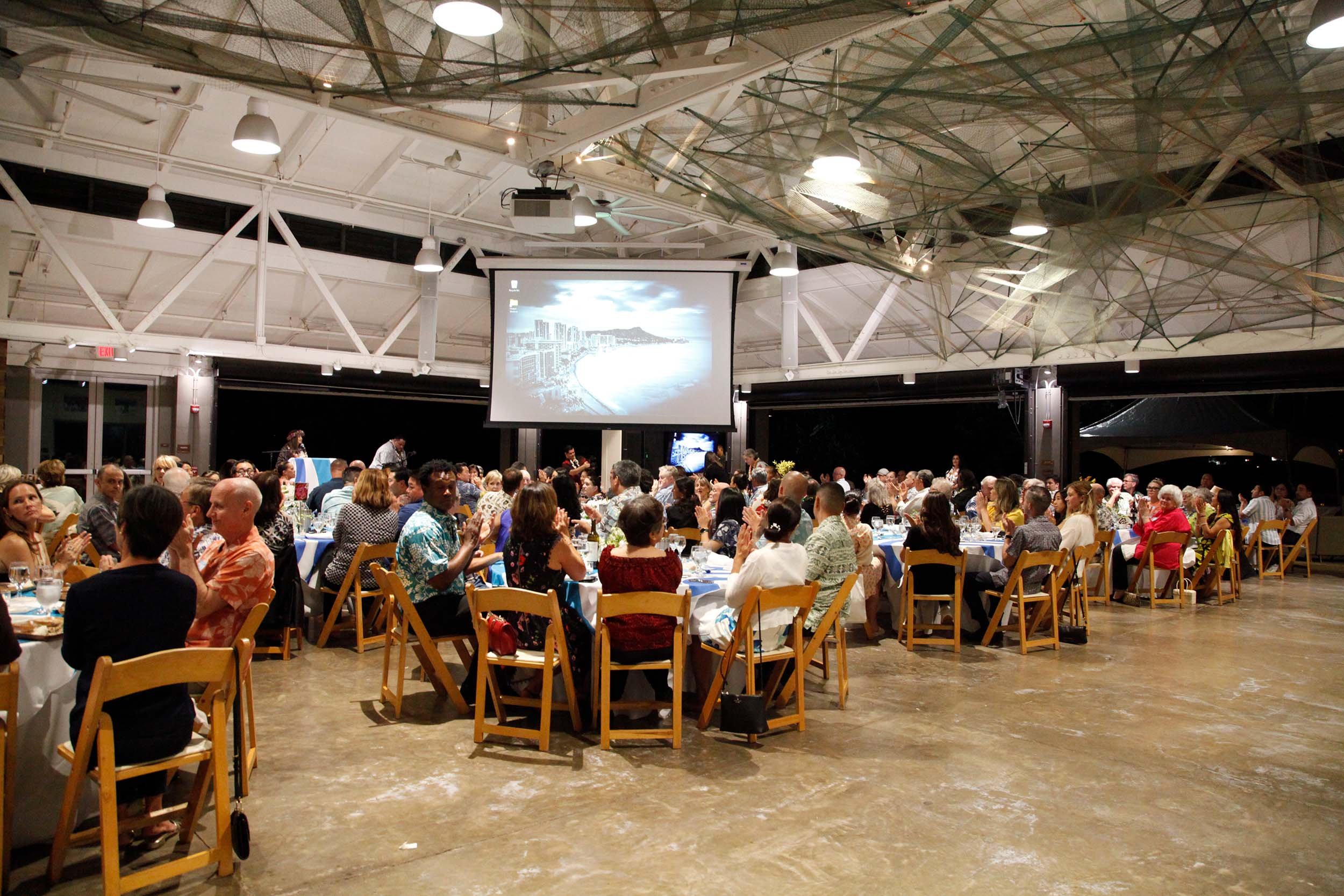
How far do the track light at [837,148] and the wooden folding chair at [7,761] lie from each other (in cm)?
417

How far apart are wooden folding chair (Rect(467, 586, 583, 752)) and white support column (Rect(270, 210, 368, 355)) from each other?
10505 mm

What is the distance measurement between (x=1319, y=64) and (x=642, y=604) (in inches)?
136

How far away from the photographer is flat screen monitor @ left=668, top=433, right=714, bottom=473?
19.4 metres

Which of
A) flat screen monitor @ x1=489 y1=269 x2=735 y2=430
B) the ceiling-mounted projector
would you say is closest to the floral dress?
the ceiling-mounted projector

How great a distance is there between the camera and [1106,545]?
9.16 m

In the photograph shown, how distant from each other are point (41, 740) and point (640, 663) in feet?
8.02

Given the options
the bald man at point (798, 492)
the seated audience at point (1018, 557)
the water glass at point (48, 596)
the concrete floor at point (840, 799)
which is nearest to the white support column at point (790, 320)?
the seated audience at point (1018, 557)

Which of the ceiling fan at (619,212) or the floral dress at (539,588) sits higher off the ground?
the ceiling fan at (619,212)

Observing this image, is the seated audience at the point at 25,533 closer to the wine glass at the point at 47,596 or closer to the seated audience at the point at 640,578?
the wine glass at the point at 47,596

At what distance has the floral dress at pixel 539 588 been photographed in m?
4.61

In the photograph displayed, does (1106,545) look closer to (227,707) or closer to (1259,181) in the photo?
(1259,181)

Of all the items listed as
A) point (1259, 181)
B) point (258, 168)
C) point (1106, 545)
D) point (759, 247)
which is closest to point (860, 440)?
point (759, 247)

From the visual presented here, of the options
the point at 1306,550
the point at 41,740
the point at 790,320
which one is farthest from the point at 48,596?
A: the point at 1306,550

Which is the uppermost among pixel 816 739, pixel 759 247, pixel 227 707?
pixel 759 247
